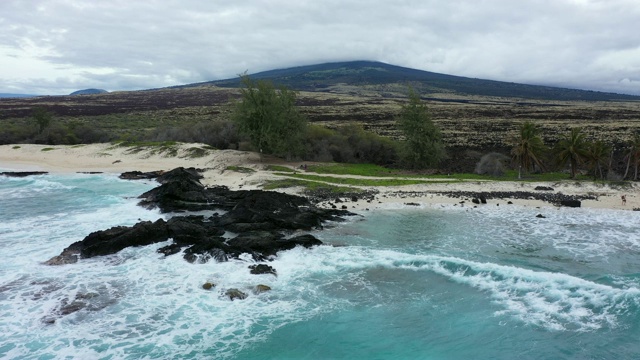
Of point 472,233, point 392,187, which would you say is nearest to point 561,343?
point 472,233

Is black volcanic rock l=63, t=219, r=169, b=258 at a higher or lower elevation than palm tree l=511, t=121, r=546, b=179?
lower

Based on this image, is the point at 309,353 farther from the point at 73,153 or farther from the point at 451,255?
the point at 73,153

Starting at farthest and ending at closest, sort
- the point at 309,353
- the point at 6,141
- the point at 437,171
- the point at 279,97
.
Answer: the point at 6,141
the point at 279,97
the point at 437,171
the point at 309,353

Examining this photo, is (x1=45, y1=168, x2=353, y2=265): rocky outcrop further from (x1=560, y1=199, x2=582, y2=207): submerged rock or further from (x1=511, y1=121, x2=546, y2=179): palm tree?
(x1=511, y1=121, x2=546, y2=179): palm tree

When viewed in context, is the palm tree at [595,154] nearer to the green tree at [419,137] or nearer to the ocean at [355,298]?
the green tree at [419,137]

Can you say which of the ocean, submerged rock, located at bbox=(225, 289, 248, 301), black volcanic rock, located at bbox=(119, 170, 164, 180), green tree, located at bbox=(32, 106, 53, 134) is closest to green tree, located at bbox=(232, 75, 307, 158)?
black volcanic rock, located at bbox=(119, 170, 164, 180)

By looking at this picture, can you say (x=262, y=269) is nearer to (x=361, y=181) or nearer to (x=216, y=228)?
(x=216, y=228)

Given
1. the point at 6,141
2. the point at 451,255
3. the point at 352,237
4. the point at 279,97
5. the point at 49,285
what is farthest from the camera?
the point at 6,141
